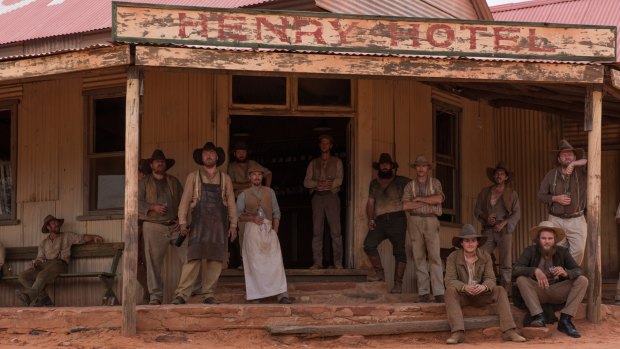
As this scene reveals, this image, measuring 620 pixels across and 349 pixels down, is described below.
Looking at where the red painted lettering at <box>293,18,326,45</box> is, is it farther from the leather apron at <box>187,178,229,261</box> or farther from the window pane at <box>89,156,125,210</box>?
the window pane at <box>89,156,125,210</box>

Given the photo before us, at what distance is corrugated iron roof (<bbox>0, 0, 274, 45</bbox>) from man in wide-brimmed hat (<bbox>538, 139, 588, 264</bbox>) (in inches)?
173

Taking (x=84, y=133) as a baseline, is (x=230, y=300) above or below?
below

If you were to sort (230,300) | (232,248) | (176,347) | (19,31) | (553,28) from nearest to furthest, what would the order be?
(176,347)
(553,28)
(230,300)
(232,248)
(19,31)

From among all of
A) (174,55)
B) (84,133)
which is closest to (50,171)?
(84,133)

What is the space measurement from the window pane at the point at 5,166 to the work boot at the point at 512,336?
23.8ft

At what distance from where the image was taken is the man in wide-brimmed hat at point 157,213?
1351 cm

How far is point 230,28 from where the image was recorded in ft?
39.5

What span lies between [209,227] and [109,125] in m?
2.90

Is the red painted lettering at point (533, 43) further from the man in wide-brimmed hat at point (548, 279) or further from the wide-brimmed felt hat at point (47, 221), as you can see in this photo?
the wide-brimmed felt hat at point (47, 221)

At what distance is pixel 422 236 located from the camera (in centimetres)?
1355

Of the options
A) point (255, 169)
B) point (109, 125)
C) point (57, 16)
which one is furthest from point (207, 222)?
point (57, 16)

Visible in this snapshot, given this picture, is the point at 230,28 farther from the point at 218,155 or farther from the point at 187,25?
the point at 218,155

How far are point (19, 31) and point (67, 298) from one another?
14.6 ft

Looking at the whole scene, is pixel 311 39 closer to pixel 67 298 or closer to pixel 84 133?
pixel 84 133
